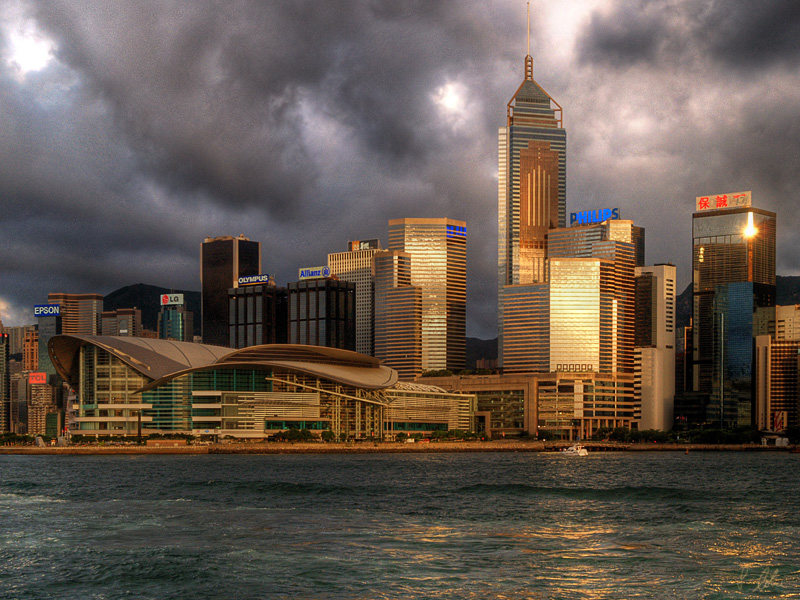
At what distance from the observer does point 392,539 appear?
54.0m

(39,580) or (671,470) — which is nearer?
(39,580)

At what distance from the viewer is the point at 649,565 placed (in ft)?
150

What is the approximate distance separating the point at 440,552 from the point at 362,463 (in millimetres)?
90554

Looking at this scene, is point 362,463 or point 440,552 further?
point 362,463

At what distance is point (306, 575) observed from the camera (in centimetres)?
4309

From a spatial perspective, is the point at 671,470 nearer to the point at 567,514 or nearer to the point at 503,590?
the point at 567,514

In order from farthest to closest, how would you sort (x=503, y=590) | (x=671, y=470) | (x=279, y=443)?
1. (x=279, y=443)
2. (x=671, y=470)
3. (x=503, y=590)

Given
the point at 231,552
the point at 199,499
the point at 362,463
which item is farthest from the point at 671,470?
the point at 231,552

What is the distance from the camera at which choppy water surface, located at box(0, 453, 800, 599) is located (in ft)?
135

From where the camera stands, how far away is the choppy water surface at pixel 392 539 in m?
41.2

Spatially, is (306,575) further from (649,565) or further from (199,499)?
(199,499)

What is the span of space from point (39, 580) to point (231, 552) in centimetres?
925

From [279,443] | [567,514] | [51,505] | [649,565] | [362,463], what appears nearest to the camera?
[649,565]

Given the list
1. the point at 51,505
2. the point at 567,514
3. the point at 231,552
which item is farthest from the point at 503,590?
the point at 51,505
